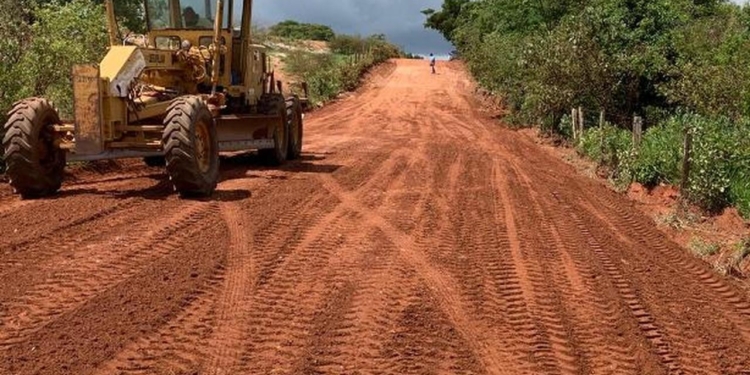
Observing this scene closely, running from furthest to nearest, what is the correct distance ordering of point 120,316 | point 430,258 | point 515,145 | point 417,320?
point 515,145 → point 430,258 → point 417,320 → point 120,316

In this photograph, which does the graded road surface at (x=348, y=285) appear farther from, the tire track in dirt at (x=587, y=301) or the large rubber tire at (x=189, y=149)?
the large rubber tire at (x=189, y=149)

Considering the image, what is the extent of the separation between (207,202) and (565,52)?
552 inches

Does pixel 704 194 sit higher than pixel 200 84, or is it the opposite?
pixel 200 84

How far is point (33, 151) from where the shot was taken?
8.35 m

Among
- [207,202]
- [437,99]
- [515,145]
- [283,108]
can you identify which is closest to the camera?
[207,202]

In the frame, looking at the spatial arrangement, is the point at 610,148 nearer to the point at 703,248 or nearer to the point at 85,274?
the point at 703,248

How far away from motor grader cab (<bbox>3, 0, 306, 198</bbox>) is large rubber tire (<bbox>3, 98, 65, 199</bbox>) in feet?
0.04

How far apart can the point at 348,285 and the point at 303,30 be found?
7600 centimetres

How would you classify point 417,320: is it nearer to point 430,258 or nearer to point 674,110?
point 430,258

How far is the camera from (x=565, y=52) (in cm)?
2034

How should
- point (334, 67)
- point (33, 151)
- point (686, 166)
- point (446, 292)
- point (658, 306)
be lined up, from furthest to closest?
point (334, 67) → point (686, 166) → point (33, 151) → point (658, 306) → point (446, 292)

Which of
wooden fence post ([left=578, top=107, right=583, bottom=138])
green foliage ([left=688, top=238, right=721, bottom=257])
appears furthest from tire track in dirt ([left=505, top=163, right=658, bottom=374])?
wooden fence post ([left=578, top=107, right=583, bottom=138])

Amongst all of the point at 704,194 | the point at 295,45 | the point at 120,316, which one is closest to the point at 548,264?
the point at 120,316

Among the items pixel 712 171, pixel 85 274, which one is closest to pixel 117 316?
pixel 85 274
